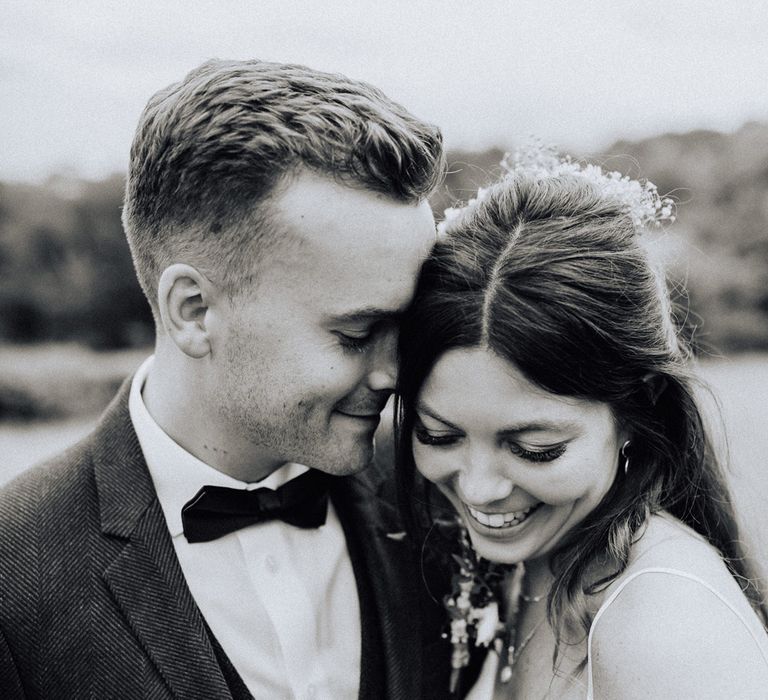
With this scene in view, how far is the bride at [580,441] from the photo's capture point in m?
2.18

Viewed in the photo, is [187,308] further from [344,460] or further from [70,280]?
[70,280]

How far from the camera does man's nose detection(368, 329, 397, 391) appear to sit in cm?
260

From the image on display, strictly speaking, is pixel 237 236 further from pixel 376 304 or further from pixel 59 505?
pixel 59 505

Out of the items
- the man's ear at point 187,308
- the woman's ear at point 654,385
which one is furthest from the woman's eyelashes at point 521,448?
the man's ear at point 187,308

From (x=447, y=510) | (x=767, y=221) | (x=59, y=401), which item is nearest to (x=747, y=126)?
(x=767, y=221)

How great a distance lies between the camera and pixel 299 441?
258 centimetres

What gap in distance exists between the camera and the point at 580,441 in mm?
2359

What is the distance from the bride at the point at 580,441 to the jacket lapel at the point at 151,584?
0.75 meters

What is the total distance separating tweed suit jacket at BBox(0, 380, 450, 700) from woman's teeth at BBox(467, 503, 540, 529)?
1.31 ft

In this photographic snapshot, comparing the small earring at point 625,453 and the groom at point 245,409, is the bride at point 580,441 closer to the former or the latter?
the small earring at point 625,453

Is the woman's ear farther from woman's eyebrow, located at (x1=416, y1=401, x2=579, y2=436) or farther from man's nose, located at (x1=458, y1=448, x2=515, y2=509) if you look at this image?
man's nose, located at (x1=458, y1=448, x2=515, y2=509)

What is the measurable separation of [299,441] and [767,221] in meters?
10.3

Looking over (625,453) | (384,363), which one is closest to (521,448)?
(625,453)

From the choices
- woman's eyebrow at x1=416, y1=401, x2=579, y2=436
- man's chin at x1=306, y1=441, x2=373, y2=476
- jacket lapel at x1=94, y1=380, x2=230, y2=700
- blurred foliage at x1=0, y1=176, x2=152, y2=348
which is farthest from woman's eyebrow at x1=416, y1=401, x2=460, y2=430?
blurred foliage at x1=0, y1=176, x2=152, y2=348
